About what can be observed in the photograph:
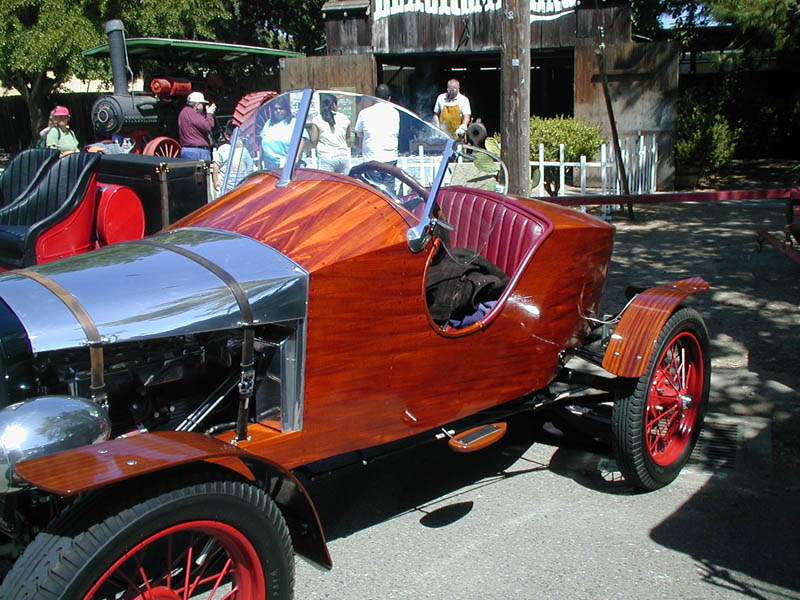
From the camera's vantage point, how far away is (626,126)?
13102 mm

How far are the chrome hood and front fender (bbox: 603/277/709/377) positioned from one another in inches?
64.4

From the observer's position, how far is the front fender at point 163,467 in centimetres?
211

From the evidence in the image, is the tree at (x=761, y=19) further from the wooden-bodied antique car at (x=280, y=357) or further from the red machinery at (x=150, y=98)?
the wooden-bodied antique car at (x=280, y=357)

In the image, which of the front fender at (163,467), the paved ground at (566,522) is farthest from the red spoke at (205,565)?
the paved ground at (566,522)

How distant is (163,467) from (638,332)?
2384 millimetres

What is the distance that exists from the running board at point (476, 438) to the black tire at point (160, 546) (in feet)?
3.20

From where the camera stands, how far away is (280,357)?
2.87 metres

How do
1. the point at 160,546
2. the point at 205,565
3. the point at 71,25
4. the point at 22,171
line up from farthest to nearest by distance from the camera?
the point at 71,25, the point at 22,171, the point at 160,546, the point at 205,565

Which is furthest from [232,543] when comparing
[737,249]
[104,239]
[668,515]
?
[737,249]

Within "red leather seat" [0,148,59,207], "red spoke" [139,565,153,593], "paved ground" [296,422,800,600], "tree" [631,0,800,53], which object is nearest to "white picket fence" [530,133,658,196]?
"tree" [631,0,800,53]

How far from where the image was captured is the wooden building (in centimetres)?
1284

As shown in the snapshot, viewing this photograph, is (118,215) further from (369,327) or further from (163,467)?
(163,467)

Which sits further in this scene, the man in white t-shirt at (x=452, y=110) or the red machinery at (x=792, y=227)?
the man in white t-shirt at (x=452, y=110)

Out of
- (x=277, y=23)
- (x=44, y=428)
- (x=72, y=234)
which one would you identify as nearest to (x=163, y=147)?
(x=72, y=234)
